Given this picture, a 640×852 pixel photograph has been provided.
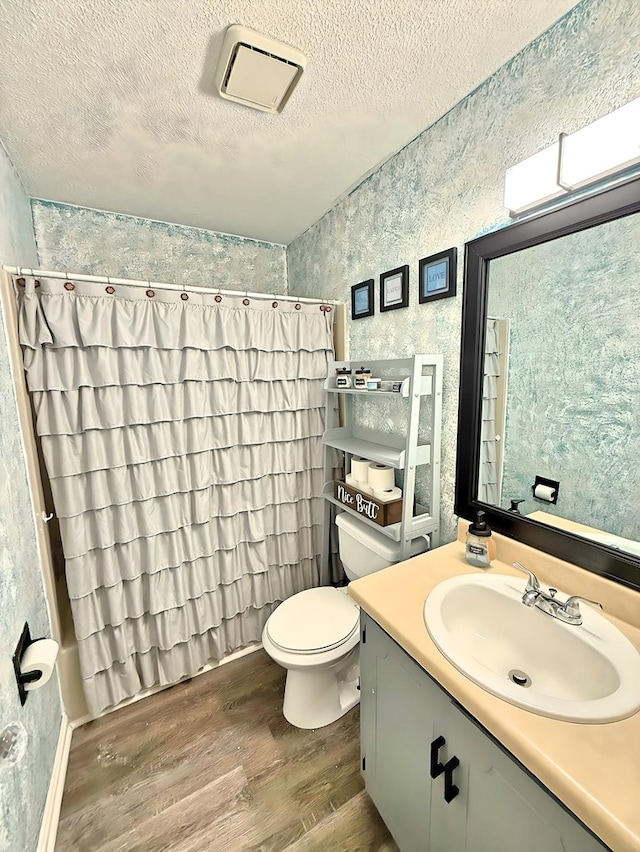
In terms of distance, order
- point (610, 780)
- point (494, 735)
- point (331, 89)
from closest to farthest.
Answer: point (610, 780) < point (494, 735) < point (331, 89)

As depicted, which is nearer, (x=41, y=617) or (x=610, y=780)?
(x=610, y=780)

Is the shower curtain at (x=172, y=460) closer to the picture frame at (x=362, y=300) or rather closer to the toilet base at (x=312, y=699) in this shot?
the picture frame at (x=362, y=300)

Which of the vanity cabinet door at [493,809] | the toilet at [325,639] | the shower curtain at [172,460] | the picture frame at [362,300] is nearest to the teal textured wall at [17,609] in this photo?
the shower curtain at [172,460]

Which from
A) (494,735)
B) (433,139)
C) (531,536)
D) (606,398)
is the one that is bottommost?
(494,735)

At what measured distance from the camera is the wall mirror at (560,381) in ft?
2.92

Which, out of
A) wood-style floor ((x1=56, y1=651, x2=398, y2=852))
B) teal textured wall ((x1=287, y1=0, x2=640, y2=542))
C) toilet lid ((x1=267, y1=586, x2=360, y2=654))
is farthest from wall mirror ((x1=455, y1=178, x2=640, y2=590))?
wood-style floor ((x1=56, y1=651, x2=398, y2=852))

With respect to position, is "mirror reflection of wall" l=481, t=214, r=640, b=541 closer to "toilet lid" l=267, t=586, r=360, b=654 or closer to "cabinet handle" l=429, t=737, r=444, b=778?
"cabinet handle" l=429, t=737, r=444, b=778

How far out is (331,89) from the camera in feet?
3.62

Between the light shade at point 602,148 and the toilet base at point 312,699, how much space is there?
6.14 ft

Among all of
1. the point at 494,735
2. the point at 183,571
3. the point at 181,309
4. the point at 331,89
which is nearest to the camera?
the point at 494,735

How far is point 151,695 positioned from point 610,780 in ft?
6.19

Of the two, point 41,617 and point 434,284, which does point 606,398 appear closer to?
point 434,284

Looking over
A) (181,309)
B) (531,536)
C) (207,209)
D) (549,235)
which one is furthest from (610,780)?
(207,209)

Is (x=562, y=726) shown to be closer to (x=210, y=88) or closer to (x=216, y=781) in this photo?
(x=216, y=781)
